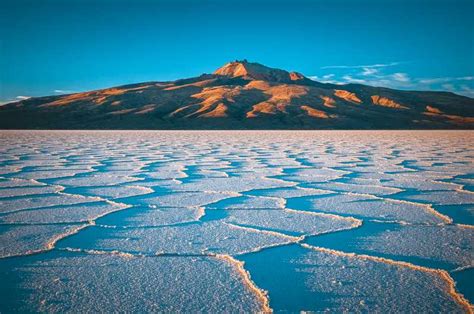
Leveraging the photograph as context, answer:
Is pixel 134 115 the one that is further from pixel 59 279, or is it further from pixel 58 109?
pixel 59 279

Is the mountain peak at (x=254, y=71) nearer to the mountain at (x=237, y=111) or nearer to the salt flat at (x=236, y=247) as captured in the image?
the mountain at (x=237, y=111)

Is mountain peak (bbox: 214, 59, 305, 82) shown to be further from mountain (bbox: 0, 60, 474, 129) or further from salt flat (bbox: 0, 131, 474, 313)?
salt flat (bbox: 0, 131, 474, 313)

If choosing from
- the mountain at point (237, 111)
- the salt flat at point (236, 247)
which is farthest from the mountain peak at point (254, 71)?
the salt flat at point (236, 247)

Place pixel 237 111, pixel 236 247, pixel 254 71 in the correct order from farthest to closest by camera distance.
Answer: pixel 254 71 < pixel 237 111 < pixel 236 247

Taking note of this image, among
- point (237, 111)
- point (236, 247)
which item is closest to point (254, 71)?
point (237, 111)

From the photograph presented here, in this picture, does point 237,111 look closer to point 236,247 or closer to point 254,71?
point 236,247

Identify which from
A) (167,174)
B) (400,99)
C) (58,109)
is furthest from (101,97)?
(167,174)
